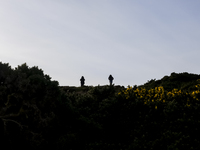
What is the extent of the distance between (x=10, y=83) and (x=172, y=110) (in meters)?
9.22

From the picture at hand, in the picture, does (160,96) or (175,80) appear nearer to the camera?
(160,96)

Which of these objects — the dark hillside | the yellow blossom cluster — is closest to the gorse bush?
the yellow blossom cluster

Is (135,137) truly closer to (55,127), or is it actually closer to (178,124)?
(178,124)

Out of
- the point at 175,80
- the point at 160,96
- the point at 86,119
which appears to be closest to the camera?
the point at 86,119

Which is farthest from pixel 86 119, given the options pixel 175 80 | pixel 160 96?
pixel 175 80

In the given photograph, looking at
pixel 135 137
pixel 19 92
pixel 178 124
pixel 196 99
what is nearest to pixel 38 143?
pixel 19 92

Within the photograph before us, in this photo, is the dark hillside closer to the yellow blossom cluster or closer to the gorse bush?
the yellow blossom cluster

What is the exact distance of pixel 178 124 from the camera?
1337 centimetres

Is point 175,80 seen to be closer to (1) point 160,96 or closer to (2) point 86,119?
(1) point 160,96

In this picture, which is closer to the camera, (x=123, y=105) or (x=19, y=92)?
(x=19, y=92)

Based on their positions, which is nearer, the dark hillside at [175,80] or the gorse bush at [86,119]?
the gorse bush at [86,119]

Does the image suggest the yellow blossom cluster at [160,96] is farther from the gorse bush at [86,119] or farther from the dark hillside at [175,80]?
the dark hillside at [175,80]

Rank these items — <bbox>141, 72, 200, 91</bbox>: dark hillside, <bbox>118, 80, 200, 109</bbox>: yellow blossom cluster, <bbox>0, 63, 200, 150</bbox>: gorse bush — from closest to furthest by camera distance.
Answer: <bbox>0, 63, 200, 150</bbox>: gorse bush → <bbox>118, 80, 200, 109</bbox>: yellow blossom cluster → <bbox>141, 72, 200, 91</bbox>: dark hillside

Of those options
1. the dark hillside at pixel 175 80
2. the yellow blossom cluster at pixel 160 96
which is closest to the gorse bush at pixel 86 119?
the yellow blossom cluster at pixel 160 96
